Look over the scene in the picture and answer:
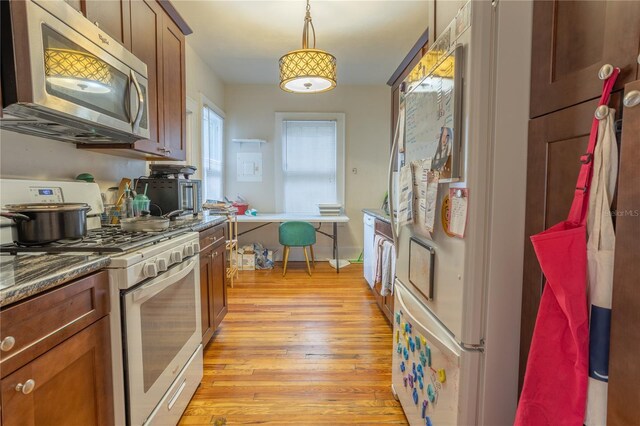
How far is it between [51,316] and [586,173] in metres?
1.35

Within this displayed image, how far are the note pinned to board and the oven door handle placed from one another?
1104mm

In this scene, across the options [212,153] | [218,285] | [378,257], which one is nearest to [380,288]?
[378,257]

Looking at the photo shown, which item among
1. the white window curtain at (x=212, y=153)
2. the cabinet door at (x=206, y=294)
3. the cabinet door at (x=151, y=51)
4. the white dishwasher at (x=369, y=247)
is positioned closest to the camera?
the cabinet door at (x=151, y=51)

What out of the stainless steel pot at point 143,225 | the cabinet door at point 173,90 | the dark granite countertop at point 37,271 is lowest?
the dark granite countertop at point 37,271

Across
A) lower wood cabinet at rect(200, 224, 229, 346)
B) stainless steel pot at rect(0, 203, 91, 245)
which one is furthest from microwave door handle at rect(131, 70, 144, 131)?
lower wood cabinet at rect(200, 224, 229, 346)

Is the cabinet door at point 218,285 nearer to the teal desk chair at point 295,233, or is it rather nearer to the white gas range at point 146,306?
the white gas range at point 146,306

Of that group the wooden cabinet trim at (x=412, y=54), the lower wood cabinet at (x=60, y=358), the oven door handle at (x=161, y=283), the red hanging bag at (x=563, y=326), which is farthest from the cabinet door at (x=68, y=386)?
the wooden cabinet trim at (x=412, y=54)

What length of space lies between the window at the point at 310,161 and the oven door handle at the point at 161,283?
9.86ft

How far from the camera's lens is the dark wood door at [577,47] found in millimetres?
630

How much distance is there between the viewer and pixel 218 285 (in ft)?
7.26

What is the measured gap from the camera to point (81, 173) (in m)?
1.72

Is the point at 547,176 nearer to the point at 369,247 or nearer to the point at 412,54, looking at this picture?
the point at 412,54

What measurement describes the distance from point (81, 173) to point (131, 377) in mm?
1232

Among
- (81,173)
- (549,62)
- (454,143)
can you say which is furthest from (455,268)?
(81,173)
